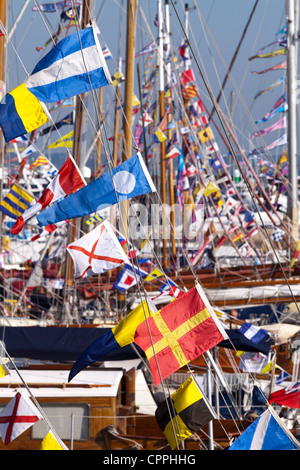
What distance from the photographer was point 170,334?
29.1ft

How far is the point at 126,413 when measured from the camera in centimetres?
1261

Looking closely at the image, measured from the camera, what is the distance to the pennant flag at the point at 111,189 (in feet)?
32.8

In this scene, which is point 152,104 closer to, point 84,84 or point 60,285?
point 60,285

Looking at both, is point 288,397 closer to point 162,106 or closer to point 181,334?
point 181,334

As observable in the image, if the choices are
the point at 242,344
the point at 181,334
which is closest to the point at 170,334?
the point at 181,334

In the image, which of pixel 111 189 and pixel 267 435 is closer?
pixel 267 435

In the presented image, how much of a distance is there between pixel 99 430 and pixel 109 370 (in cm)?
157

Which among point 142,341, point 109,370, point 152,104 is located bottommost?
point 109,370

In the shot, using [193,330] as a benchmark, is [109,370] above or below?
below

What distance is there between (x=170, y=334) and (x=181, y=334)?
139 millimetres

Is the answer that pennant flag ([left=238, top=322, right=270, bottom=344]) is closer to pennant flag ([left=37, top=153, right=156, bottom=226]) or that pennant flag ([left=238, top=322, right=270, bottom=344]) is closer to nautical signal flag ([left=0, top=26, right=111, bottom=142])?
pennant flag ([left=37, top=153, right=156, bottom=226])

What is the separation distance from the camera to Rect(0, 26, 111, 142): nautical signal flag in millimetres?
9469

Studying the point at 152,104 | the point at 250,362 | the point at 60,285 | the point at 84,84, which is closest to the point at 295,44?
the point at 152,104

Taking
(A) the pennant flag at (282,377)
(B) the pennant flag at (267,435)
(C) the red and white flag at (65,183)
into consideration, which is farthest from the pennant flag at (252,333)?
(B) the pennant flag at (267,435)
